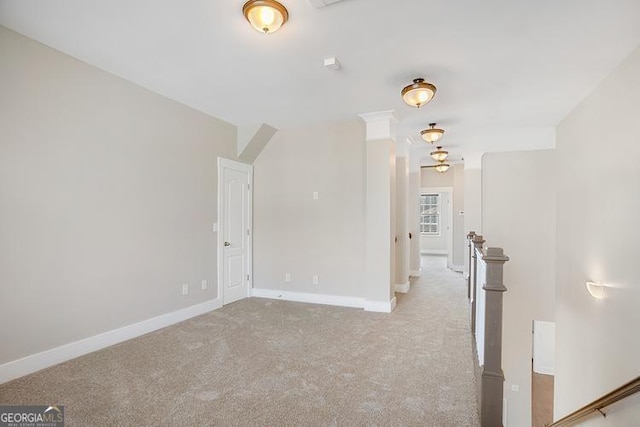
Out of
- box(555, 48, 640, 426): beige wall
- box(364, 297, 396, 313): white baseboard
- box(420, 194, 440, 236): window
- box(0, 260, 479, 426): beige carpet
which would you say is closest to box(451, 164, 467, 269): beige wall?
A: box(420, 194, 440, 236): window

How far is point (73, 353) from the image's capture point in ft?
9.70

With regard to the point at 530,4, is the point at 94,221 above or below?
below

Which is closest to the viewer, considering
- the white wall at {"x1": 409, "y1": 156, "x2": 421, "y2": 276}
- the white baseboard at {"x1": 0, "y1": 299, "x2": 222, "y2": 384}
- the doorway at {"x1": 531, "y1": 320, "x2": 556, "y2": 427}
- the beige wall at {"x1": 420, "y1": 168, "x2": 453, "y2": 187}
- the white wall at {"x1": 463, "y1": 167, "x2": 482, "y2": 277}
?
the white baseboard at {"x1": 0, "y1": 299, "x2": 222, "y2": 384}

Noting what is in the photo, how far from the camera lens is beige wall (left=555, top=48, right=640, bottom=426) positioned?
2742 mm

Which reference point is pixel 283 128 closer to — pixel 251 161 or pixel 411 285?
pixel 251 161

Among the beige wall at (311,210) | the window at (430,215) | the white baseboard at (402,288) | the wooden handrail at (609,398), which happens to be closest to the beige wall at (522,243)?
the white baseboard at (402,288)

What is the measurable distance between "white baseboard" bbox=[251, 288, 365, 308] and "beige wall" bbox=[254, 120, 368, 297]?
0.21 feet

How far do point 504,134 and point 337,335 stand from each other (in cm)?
462

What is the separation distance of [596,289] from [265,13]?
4.19m

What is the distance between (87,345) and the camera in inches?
121

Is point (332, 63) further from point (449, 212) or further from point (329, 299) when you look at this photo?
point (449, 212)

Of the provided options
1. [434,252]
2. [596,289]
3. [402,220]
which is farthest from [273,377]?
[434,252]

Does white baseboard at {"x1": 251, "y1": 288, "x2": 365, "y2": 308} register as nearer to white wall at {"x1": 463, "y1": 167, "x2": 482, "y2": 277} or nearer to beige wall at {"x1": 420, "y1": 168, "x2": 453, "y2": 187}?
white wall at {"x1": 463, "y1": 167, "x2": 482, "y2": 277}

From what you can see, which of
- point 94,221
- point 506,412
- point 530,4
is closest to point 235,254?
point 94,221
